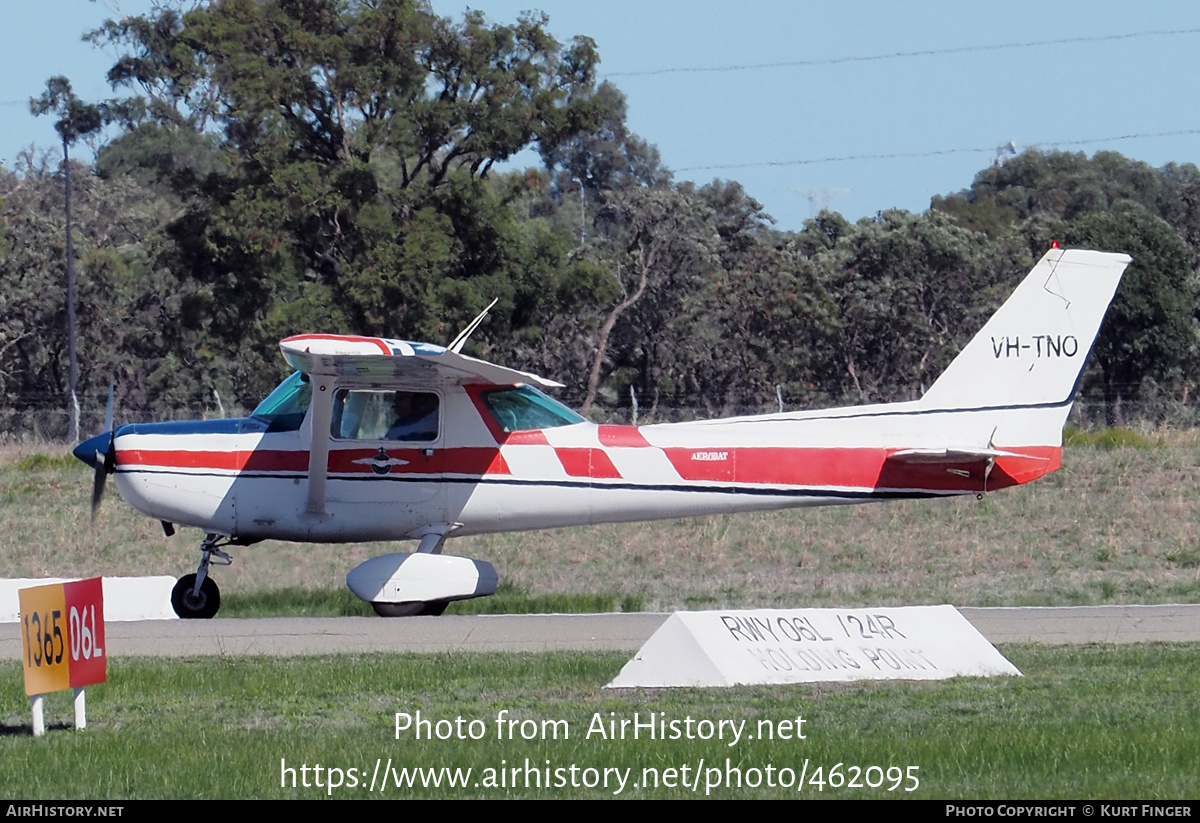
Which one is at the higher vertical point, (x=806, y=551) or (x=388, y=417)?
(x=388, y=417)

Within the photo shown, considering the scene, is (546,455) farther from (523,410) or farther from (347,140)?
(347,140)

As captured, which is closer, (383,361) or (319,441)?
(383,361)

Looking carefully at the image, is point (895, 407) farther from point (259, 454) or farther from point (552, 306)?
point (552, 306)

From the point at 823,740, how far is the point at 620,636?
16.2ft

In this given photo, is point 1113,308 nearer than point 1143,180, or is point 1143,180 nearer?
point 1113,308

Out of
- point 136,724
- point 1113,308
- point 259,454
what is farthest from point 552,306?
point 136,724

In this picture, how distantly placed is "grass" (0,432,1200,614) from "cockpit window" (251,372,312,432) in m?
2.27

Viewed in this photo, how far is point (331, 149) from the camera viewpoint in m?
33.1

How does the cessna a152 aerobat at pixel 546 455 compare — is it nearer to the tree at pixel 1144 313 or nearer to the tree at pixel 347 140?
the tree at pixel 347 140

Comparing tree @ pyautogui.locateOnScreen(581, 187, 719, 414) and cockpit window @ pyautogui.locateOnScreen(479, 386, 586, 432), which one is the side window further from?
tree @ pyautogui.locateOnScreen(581, 187, 719, 414)

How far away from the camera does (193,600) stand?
13938 mm

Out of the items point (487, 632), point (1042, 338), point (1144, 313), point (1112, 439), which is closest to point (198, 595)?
point (487, 632)

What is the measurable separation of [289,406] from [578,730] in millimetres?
7321

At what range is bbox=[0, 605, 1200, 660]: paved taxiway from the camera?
37.6 feet
